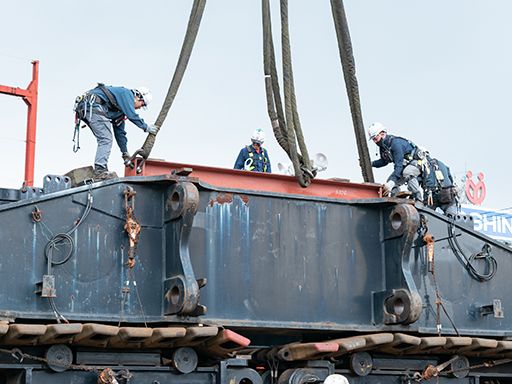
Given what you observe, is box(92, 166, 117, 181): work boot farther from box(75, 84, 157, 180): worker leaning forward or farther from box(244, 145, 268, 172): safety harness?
box(244, 145, 268, 172): safety harness

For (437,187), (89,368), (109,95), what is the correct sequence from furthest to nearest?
1. (437,187)
2. (109,95)
3. (89,368)

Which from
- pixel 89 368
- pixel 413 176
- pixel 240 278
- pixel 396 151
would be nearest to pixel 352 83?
pixel 396 151

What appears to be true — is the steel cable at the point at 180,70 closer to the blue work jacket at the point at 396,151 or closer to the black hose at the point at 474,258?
the blue work jacket at the point at 396,151

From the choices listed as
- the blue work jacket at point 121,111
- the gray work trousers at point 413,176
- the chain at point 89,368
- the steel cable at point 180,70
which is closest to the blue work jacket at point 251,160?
the gray work trousers at point 413,176

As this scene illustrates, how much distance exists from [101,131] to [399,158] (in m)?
4.18

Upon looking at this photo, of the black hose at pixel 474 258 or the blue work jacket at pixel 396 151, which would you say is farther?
the blue work jacket at pixel 396 151

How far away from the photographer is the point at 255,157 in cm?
1641

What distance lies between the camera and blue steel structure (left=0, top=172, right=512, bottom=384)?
9586 millimetres

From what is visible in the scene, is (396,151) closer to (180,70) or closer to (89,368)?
(180,70)

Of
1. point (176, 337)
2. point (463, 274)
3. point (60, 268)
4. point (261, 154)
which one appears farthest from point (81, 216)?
point (261, 154)

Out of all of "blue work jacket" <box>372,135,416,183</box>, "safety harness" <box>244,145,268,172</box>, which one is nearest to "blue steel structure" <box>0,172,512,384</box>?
"blue work jacket" <box>372,135,416,183</box>

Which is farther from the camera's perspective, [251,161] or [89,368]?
[251,161]

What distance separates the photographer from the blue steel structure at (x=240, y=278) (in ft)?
31.4

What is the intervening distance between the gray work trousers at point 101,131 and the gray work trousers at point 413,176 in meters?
4.04
